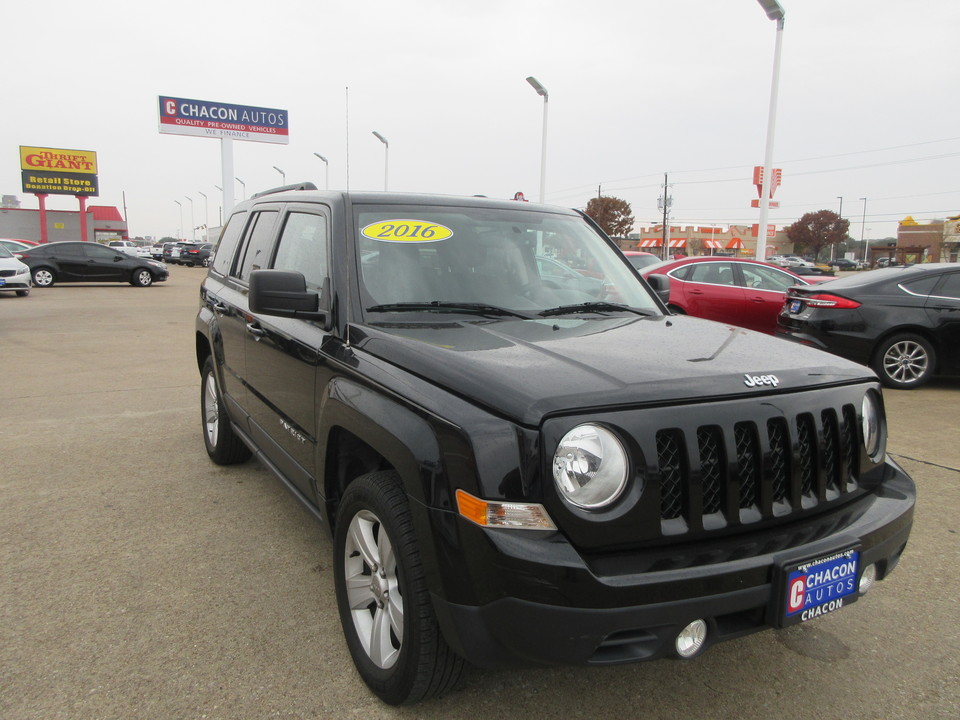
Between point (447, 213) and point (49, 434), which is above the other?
point (447, 213)

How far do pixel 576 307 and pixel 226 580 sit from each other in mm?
2046

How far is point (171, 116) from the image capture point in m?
36.2

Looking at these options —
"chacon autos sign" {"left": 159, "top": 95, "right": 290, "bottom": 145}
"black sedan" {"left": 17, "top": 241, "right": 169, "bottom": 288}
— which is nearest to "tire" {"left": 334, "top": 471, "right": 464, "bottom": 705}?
"black sedan" {"left": 17, "top": 241, "right": 169, "bottom": 288}

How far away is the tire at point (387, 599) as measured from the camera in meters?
2.12

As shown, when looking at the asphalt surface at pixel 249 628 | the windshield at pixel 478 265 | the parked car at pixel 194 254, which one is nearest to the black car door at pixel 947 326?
the asphalt surface at pixel 249 628

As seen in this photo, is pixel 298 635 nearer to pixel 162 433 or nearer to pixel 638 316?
pixel 638 316

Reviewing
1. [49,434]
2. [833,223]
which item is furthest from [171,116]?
[833,223]

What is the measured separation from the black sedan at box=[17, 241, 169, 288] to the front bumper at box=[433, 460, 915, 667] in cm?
2651

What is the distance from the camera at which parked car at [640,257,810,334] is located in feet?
33.5

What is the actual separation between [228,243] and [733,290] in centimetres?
775

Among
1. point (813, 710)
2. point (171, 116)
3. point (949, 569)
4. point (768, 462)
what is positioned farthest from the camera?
point (171, 116)

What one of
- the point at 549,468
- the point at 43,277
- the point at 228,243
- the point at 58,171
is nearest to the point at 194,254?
the point at 58,171

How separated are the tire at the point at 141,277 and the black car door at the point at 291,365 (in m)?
24.5

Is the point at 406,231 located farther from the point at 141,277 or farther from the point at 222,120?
the point at 222,120
